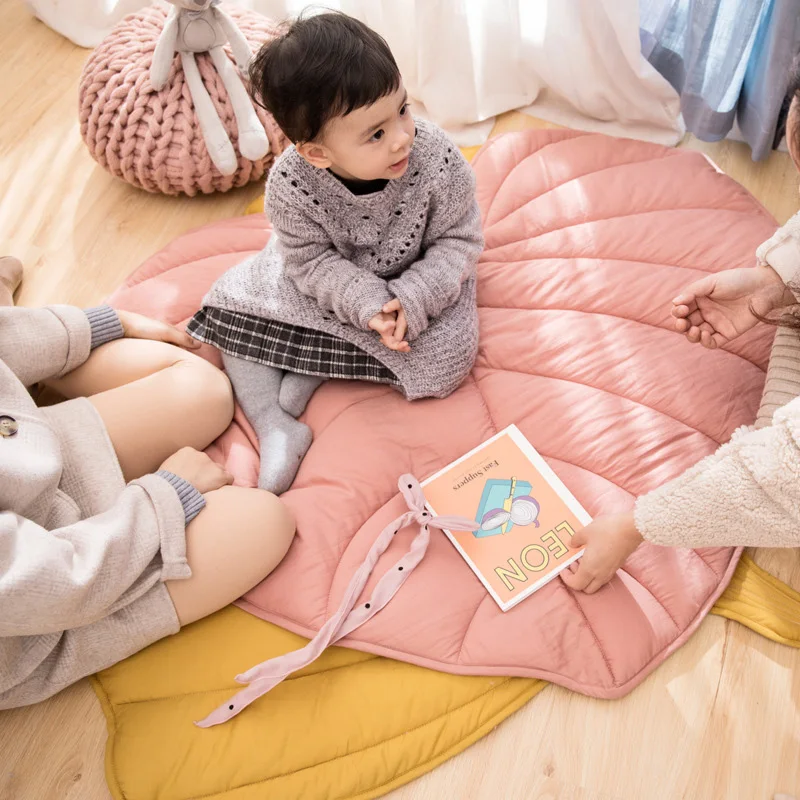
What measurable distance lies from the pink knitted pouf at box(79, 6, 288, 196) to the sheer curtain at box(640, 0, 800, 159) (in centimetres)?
77

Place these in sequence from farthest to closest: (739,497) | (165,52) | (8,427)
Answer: (165,52) → (8,427) → (739,497)

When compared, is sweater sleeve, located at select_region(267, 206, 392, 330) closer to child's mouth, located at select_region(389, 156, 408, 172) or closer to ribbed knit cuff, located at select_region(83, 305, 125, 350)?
child's mouth, located at select_region(389, 156, 408, 172)

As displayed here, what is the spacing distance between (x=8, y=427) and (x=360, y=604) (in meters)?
0.52

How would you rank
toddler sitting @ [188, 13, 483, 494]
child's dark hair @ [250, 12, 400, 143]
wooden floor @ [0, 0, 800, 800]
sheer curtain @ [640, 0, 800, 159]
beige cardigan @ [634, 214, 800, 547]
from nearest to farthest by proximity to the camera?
beige cardigan @ [634, 214, 800, 547] < child's dark hair @ [250, 12, 400, 143] < wooden floor @ [0, 0, 800, 800] < toddler sitting @ [188, 13, 483, 494] < sheer curtain @ [640, 0, 800, 159]

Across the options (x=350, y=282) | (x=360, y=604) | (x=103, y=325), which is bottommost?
(x=360, y=604)

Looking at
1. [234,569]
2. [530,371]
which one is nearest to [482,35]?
[530,371]

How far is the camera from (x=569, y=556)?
1182mm

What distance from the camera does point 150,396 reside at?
123 centimetres

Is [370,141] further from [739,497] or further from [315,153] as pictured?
[739,497]

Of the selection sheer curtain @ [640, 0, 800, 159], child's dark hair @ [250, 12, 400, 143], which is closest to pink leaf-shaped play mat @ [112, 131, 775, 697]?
sheer curtain @ [640, 0, 800, 159]

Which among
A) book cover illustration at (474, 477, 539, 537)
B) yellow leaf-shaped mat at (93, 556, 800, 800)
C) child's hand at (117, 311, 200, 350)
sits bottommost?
yellow leaf-shaped mat at (93, 556, 800, 800)

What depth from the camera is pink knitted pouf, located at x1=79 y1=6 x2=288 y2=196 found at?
153cm

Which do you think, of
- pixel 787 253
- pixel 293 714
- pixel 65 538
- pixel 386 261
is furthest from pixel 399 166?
pixel 293 714

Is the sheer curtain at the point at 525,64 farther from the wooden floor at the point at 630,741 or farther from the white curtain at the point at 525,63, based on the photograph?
the wooden floor at the point at 630,741
